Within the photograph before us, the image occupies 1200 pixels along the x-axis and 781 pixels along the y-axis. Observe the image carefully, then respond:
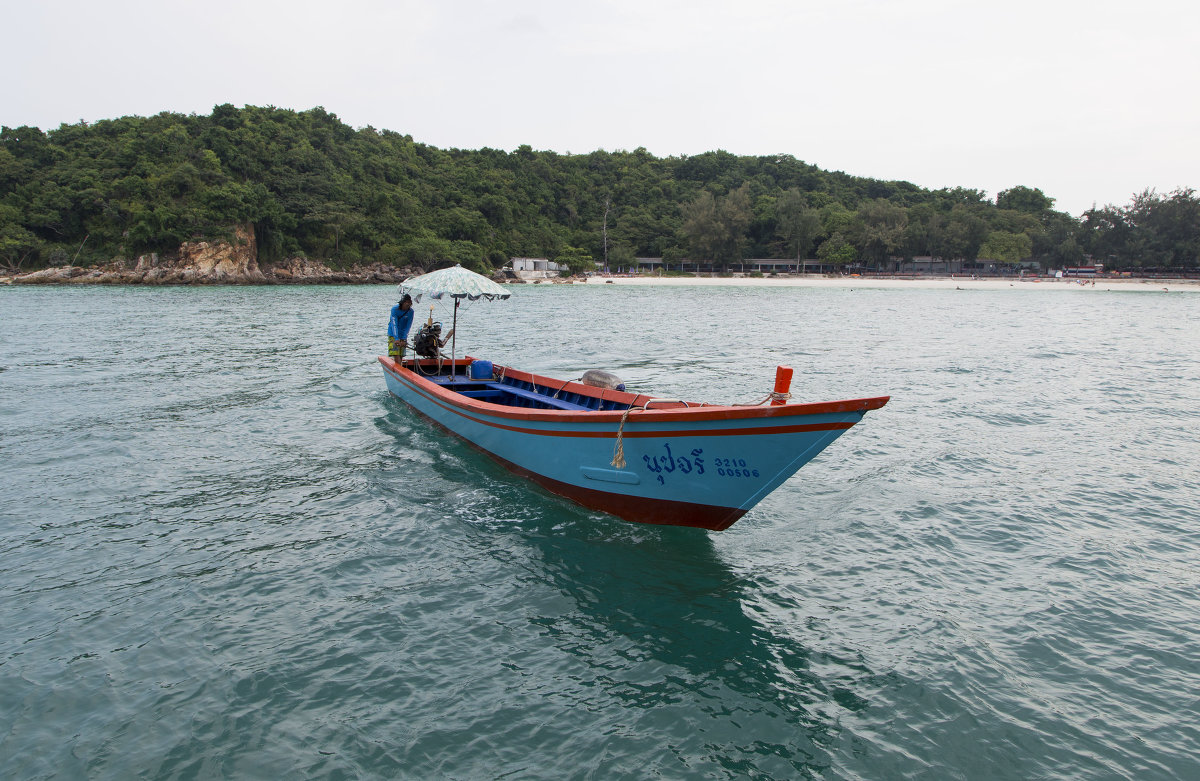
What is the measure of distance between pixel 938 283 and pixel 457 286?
3444 inches

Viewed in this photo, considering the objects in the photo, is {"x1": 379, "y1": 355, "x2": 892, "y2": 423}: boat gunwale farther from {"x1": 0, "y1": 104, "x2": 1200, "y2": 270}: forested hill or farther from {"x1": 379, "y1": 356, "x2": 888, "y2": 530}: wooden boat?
{"x1": 0, "y1": 104, "x2": 1200, "y2": 270}: forested hill

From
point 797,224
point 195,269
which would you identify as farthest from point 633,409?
point 797,224

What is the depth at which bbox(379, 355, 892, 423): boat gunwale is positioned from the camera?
Result: 5543mm

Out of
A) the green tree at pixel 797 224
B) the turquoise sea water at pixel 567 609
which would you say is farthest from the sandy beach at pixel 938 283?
the turquoise sea water at pixel 567 609

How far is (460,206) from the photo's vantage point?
332 feet

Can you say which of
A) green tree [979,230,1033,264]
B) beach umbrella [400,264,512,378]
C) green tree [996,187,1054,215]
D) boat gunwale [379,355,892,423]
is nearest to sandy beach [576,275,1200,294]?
green tree [979,230,1033,264]

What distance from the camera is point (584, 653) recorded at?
557 cm

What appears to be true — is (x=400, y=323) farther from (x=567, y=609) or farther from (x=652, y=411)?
(x=567, y=609)

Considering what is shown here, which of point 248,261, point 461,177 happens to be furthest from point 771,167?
point 248,261

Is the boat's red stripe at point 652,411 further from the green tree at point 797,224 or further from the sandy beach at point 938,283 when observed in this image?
the green tree at point 797,224

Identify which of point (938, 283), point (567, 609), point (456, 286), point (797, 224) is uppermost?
point (797, 224)

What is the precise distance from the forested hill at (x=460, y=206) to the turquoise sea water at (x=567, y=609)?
6954cm

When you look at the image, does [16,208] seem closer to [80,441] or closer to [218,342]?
[218,342]

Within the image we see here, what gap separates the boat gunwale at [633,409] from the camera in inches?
218
